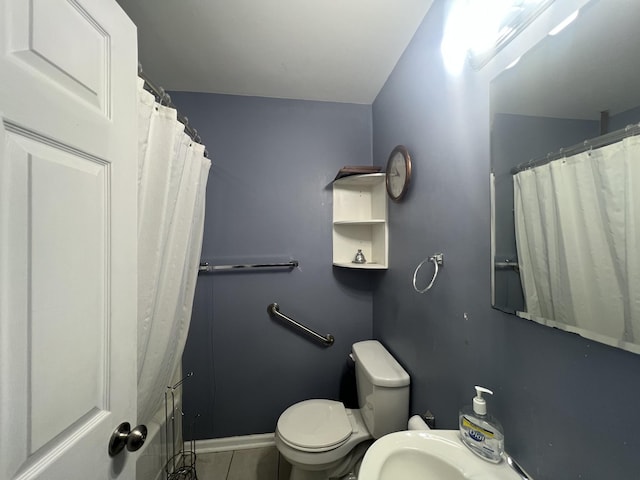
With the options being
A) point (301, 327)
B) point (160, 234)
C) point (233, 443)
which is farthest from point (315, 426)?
point (160, 234)

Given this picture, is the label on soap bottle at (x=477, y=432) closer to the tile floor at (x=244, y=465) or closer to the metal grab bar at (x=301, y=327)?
the metal grab bar at (x=301, y=327)

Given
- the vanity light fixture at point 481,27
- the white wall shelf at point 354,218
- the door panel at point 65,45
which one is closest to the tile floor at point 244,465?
the white wall shelf at point 354,218

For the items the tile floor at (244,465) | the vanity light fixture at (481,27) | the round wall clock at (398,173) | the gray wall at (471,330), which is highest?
the vanity light fixture at (481,27)

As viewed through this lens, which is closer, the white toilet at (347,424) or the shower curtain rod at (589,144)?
the shower curtain rod at (589,144)

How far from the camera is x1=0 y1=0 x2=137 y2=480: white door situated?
381 millimetres

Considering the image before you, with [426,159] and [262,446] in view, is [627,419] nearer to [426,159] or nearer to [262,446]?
[426,159]

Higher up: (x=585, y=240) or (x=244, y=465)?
(x=585, y=240)

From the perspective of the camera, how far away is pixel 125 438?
58 cm

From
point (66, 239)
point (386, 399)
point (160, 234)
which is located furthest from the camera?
point (386, 399)

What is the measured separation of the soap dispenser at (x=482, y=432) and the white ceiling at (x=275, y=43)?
5.01ft

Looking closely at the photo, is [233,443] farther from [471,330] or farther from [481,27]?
[481,27]

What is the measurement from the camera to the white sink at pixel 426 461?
609mm

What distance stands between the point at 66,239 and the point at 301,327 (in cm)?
140

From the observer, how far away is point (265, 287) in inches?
66.9
